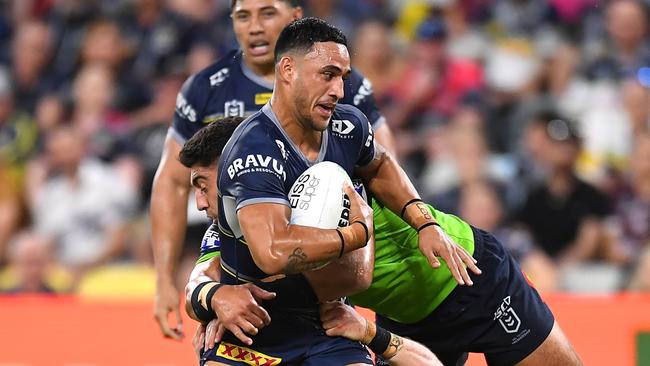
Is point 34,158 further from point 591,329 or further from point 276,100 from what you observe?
point 276,100

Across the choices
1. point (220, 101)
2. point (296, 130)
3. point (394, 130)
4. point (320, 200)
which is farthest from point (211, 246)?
point (394, 130)

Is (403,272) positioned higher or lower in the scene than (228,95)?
lower

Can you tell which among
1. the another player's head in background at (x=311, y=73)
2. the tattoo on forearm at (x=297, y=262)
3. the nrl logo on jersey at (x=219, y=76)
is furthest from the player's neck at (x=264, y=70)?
the tattoo on forearm at (x=297, y=262)

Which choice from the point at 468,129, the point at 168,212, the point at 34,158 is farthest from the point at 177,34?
the point at 168,212

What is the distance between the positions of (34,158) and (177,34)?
69.8 inches

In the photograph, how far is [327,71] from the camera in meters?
4.37

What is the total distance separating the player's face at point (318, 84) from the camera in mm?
4355

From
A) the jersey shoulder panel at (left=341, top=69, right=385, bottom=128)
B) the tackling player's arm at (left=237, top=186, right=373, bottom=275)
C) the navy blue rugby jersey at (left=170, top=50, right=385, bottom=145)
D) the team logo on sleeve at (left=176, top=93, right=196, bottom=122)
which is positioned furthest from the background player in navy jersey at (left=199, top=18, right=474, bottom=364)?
the team logo on sleeve at (left=176, top=93, right=196, bottom=122)

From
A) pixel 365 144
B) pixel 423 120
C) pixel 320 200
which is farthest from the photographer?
pixel 423 120

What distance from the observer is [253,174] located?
417 cm

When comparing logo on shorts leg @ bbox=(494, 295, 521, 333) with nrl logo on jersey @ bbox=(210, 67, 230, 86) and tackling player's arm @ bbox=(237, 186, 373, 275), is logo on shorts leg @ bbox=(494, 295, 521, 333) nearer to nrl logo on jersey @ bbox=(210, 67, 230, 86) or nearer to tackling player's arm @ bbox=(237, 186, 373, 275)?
tackling player's arm @ bbox=(237, 186, 373, 275)

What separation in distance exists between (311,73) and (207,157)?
1.82 ft

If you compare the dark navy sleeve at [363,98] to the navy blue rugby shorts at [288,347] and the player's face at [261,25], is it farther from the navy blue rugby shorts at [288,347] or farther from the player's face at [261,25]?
the navy blue rugby shorts at [288,347]

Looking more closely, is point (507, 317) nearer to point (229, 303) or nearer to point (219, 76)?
point (229, 303)
